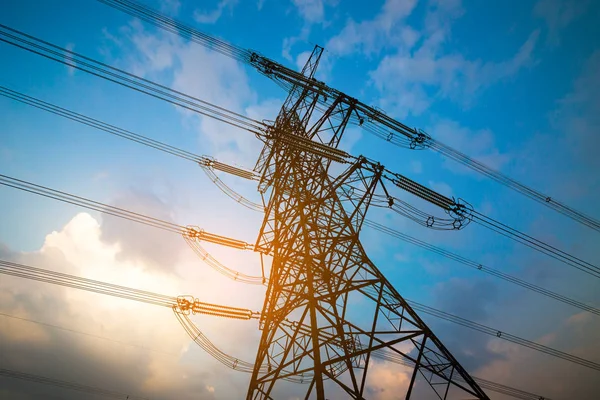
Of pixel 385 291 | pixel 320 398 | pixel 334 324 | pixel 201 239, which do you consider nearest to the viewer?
pixel 320 398

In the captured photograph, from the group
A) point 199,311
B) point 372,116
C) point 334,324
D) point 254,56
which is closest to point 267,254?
point 199,311

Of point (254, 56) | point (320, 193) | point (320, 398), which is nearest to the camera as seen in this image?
point (320, 398)

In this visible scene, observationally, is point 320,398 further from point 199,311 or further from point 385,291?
point 199,311

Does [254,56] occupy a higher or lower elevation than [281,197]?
higher

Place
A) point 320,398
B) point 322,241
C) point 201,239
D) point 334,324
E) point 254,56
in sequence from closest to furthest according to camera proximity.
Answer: point 320,398, point 334,324, point 322,241, point 201,239, point 254,56

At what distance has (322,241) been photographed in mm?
10062

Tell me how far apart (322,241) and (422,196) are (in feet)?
15.6

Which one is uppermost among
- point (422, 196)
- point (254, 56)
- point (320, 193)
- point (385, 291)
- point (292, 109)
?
point (254, 56)

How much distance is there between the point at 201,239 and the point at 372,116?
9633 millimetres

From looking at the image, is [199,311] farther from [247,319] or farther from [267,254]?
[267,254]

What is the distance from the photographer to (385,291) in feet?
30.8

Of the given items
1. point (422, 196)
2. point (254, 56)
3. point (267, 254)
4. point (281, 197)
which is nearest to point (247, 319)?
point (267, 254)

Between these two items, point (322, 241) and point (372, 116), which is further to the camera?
point (372, 116)

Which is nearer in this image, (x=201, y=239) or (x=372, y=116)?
(x=201, y=239)
